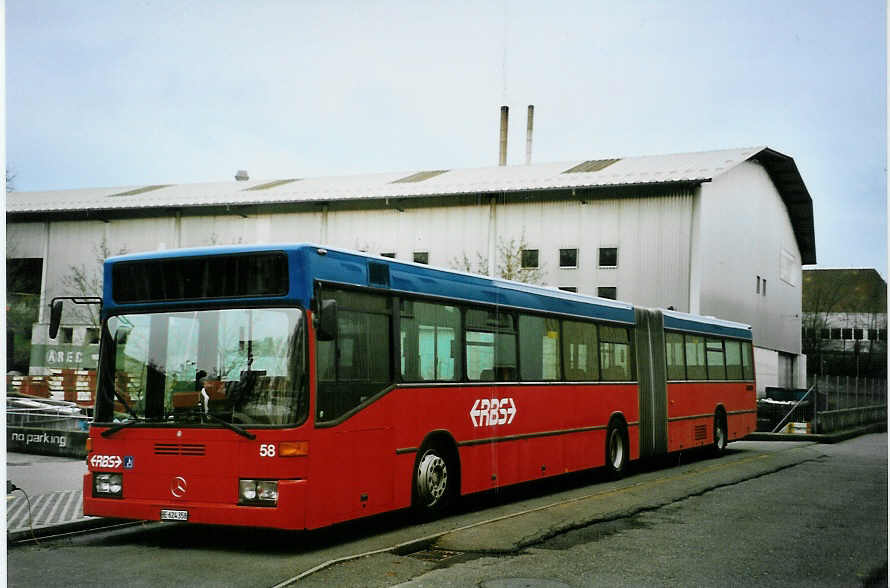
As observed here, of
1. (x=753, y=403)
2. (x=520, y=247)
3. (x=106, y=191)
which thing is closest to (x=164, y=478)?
(x=753, y=403)

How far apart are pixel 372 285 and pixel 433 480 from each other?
7.60 feet

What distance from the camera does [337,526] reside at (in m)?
11.0

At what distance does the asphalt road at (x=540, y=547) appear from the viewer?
7.82m

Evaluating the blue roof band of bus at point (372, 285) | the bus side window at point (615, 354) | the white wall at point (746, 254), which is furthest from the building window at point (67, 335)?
the blue roof band of bus at point (372, 285)

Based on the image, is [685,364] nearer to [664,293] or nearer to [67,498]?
[67,498]

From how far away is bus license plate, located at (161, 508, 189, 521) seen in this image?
8.98 metres

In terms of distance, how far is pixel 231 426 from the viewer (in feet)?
29.0

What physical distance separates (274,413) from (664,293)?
91.1 feet

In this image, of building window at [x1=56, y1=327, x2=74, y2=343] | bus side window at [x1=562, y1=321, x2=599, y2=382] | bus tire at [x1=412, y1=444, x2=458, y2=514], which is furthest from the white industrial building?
bus tire at [x1=412, y1=444, x2=458, y2=514]

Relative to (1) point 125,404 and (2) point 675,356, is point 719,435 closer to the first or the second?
(2) point 675,356

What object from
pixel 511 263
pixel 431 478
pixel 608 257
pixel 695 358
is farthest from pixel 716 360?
pixel 511 263

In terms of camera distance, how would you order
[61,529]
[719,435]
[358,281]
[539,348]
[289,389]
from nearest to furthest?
1. [289,389]
2. [358,281]
3. [61,529]
4. [539,348]
5. [719,435]

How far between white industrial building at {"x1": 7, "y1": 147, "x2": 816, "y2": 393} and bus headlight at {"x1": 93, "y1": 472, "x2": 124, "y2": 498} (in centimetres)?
2111

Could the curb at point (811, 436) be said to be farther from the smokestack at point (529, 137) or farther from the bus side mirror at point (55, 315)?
the smokestack at point (529, 137)
